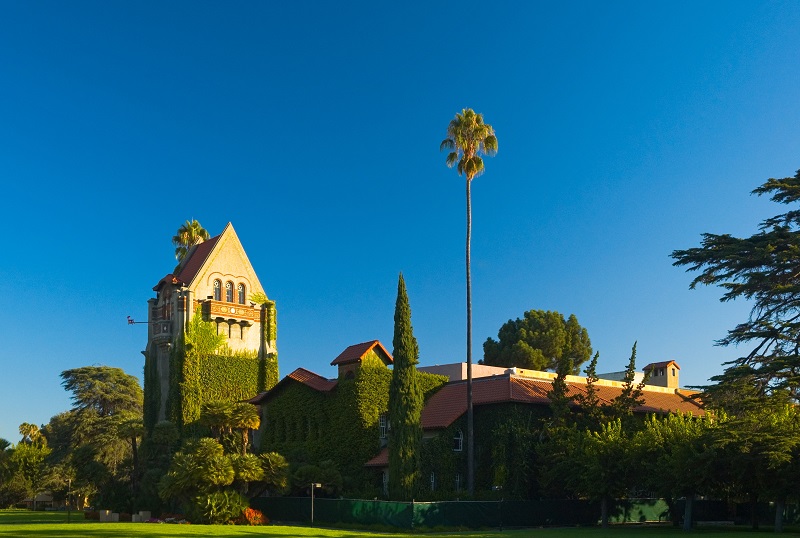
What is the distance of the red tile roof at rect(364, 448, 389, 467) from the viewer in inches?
2106

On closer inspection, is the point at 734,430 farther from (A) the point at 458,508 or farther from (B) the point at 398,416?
(B) the point at 398,416

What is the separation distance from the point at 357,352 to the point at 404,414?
10174 millimetres

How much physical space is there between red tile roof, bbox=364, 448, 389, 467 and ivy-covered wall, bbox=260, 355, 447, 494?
471mm

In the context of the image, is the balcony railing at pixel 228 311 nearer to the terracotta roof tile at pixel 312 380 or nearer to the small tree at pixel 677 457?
the terracotta roof tile at pixel 312 380

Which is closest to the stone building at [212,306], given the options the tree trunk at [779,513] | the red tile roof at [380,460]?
the red tile roof at [380,460]

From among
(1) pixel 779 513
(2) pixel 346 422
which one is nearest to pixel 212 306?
(2) pixel 346 422

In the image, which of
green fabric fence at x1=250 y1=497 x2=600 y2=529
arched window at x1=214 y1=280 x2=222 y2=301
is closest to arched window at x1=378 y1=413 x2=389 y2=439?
green fabric fence at x1=250 y1=497 x2=600 y2=529

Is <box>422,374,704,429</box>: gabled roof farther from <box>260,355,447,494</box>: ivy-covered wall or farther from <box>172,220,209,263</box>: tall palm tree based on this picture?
<box>172,220,209,263</box>: tall palm tree

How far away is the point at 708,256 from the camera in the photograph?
48000 mm

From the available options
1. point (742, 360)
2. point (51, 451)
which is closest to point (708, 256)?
point (742, 360)

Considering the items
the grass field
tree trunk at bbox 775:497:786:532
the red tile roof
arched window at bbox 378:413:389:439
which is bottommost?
the grass field

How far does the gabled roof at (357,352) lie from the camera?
57.1 metres

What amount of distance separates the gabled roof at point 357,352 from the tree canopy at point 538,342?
3734 cm

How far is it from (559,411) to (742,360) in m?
10.5
